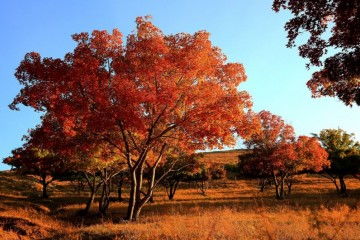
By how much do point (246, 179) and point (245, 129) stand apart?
74.6 meters

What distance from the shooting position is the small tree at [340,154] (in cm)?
6059

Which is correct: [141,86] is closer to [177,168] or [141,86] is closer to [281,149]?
[281,149]

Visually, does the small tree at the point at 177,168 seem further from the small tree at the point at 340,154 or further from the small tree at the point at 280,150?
the small tree at the point at 340,154

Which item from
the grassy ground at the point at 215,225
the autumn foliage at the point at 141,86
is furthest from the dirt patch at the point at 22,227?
the autumn foliage at the point at 141,86

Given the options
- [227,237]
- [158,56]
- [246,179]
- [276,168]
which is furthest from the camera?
[246,179]

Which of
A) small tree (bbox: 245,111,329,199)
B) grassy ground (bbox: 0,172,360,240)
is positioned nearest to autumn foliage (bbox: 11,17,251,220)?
grassy ground (bbox: 0,172,360,240)

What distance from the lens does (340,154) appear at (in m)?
60.8

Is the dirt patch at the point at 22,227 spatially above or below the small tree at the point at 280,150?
below

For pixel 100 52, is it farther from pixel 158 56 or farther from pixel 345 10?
pixel 345 10

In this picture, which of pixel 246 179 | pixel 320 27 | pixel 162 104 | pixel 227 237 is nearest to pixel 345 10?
pixel 320 27

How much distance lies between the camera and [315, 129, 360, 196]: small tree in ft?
199

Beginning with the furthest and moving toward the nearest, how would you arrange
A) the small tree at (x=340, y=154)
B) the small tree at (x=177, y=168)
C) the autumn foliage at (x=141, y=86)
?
1. the small tree at (x=340, y=154)
2. the small tree at (x=177, y=168)
3. the autumn foliage at (x=141, y=86)

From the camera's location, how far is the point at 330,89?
1442 centimetres

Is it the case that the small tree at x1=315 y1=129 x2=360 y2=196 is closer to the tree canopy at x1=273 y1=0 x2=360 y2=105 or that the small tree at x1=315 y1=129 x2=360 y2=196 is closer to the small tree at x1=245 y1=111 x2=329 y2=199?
the small tree at x1=245 y1=111 x2=329 y2=199
